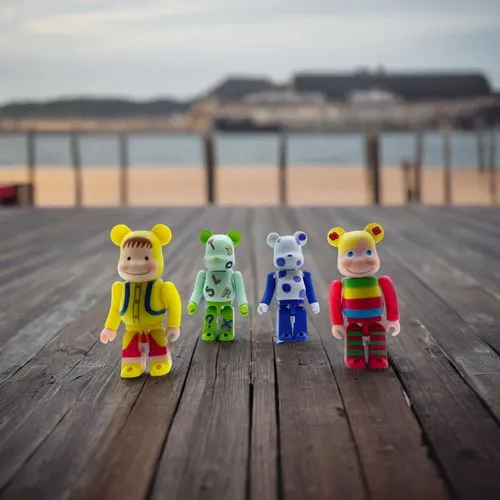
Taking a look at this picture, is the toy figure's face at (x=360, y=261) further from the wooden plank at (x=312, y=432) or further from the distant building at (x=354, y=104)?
the distant building at (x=354, y=104)

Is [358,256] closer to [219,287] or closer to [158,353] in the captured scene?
[219,287]

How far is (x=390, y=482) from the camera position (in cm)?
151

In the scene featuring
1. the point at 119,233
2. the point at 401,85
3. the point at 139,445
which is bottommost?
the point at 139,445

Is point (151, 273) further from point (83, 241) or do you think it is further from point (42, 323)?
point (83, 241)

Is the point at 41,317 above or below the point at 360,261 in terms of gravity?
below

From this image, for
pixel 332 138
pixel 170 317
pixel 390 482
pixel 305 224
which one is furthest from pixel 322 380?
pixel 332 138

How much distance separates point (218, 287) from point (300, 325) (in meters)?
0.35

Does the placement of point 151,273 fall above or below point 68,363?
above

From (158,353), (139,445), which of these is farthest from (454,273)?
(139,445)

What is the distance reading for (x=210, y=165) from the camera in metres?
9.40

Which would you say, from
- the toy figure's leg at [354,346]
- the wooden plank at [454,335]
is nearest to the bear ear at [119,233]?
the toy figure's leg at [354,346]

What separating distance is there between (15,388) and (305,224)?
4.54m

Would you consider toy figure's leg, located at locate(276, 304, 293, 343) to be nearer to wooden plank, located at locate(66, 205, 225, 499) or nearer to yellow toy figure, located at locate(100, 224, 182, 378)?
wooden plank, located at locate(66, 205, 225, 499)

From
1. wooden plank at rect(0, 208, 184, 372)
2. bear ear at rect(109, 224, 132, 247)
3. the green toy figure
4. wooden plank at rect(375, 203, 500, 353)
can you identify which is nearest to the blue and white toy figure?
the green toy figure
